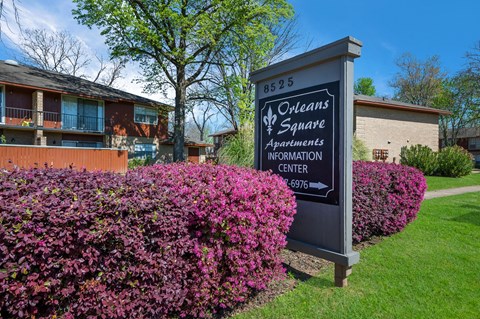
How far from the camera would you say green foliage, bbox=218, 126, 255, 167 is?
7009 mm

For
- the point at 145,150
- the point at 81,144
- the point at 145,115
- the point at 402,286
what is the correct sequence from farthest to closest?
the point at 145,115
the point at 145,150
the point at 81,144
the point at 402,286

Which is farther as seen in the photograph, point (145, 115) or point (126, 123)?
point (145, 115)

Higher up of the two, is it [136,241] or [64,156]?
[64,156]

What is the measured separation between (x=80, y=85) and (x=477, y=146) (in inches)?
2365

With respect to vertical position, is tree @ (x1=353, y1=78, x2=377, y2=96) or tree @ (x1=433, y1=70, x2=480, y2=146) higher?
tree @ (x1=353, y1=78, x2=377, y2=96)

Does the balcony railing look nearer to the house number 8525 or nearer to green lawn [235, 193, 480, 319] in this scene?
the house number 8525

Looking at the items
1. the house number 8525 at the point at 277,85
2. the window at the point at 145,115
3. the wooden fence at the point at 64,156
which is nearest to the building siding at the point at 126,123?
the window at the point at 145,115

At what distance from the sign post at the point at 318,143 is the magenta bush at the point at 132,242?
787 mm

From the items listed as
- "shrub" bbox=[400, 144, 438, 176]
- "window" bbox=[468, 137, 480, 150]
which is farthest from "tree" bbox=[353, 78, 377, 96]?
"shrub" bbox=[400, 144, 438, 176]

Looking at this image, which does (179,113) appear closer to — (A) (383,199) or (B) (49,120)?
(B) (49,120)

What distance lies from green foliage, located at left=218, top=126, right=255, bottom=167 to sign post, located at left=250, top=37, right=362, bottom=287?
8.43ft

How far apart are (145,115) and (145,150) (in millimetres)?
3365

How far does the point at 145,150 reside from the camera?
2620cm

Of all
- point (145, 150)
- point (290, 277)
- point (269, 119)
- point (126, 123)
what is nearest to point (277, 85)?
point (269, 119)
